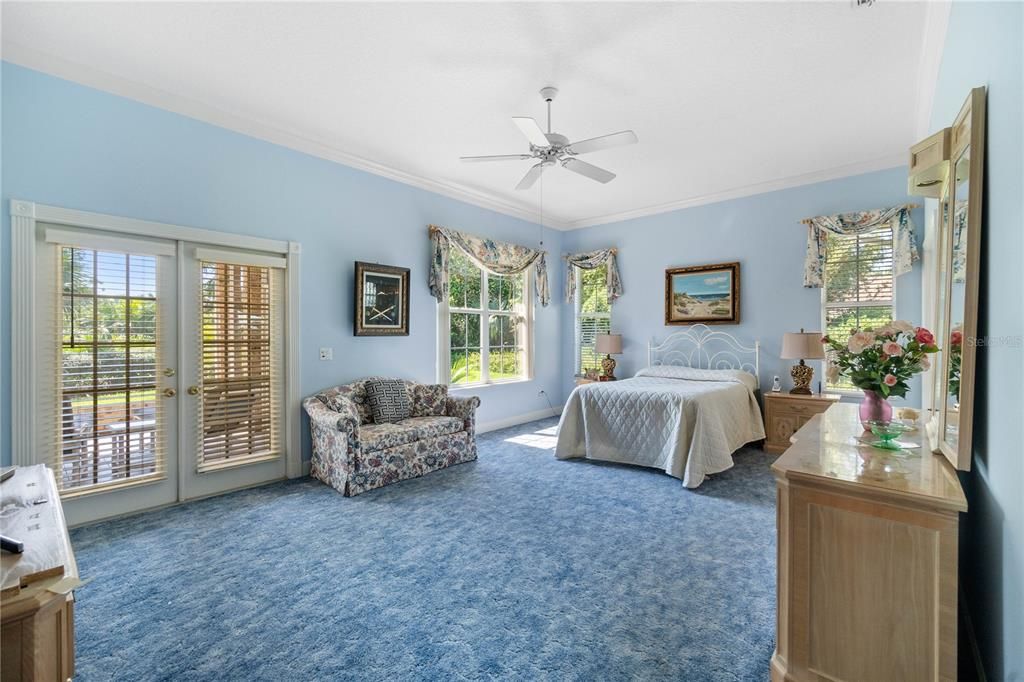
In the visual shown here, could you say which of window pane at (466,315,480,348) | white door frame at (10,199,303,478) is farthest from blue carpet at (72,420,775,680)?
window pane at (466,315,480,348)

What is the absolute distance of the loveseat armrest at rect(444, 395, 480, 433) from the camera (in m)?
4.49

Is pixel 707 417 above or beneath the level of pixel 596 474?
above

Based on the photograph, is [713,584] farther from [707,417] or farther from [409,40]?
[409,40]

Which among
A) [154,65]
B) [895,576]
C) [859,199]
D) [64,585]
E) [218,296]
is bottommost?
[895,576]

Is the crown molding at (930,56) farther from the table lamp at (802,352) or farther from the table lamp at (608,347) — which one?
the table lamp at (608,347)

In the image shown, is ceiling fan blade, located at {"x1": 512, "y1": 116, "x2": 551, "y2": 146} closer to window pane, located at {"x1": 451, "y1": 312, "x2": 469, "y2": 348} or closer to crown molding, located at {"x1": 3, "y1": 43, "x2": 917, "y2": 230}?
crown molding, located at {"x1": 3, "y1": 43, "x2": 917, "y2": 230}

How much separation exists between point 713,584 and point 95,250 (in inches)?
166

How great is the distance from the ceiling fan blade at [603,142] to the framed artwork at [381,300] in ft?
7.40

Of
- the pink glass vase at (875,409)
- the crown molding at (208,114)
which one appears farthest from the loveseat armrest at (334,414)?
the pink glass vase at (875,409)

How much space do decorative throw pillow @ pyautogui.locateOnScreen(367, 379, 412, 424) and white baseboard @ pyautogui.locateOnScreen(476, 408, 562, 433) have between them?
1481 mm

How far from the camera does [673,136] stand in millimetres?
3951

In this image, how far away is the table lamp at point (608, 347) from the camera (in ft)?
19.9

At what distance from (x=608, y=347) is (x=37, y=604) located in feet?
18.5

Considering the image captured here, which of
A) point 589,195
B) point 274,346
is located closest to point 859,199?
point 589,195
